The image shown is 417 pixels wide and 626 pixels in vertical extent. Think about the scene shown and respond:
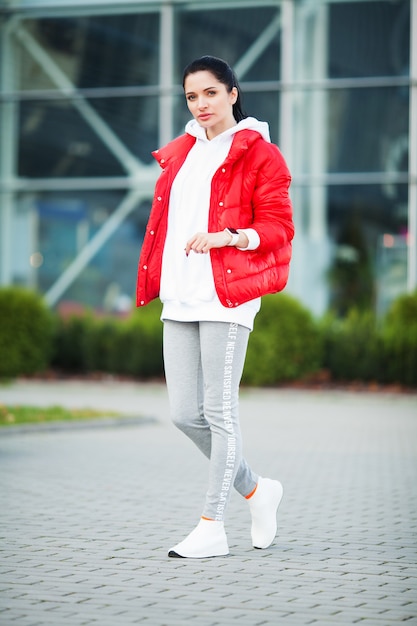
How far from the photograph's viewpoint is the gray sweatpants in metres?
5.24

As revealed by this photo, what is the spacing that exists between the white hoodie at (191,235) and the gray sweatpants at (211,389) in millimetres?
61

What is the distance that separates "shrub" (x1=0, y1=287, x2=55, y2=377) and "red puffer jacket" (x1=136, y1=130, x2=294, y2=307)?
13110mm

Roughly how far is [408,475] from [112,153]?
14.0 m

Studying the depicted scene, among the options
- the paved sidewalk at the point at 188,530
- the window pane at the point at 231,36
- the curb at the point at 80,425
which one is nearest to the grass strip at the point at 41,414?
the curb at the point at 80,425

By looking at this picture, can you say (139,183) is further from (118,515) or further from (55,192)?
(118,515)

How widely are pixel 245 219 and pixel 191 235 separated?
0.24 metres

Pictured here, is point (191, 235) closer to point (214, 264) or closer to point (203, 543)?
point (214, 264)

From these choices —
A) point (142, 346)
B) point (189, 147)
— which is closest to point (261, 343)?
point (142, 346)

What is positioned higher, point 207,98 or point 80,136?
point 80,136

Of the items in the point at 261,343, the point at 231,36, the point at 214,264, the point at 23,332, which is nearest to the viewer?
the point at 214,264

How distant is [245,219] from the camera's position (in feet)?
17.4

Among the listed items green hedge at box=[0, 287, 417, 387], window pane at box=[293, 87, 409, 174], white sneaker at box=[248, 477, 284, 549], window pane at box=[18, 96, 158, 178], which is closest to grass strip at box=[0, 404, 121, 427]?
green hedge at box=[0, 287, 417, 387]

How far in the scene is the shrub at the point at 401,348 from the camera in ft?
56.6

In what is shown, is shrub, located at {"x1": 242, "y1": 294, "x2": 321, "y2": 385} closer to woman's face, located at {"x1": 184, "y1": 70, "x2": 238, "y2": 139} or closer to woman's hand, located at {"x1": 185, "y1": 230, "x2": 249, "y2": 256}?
woman's face, located at {"x1": 184, "y1": 70, "x2": 238, "y2": 139}
